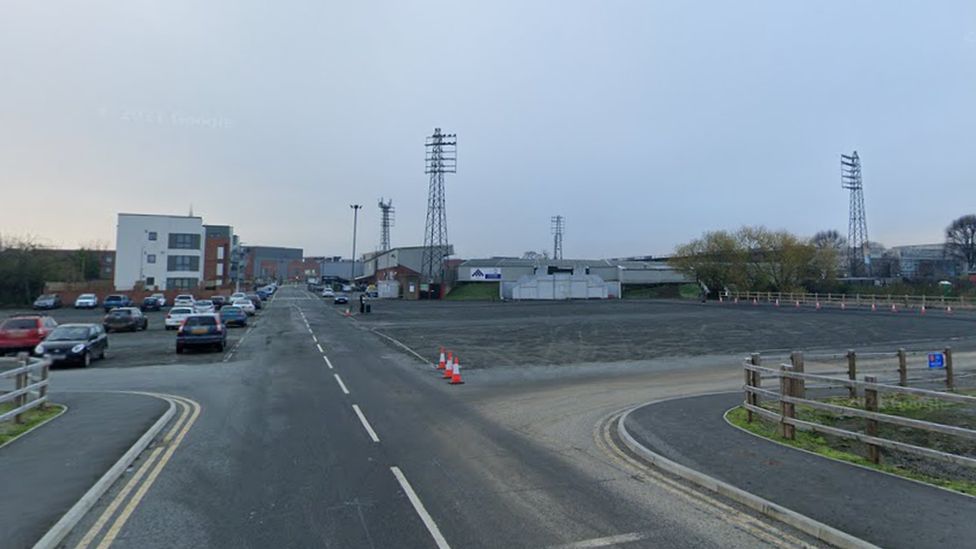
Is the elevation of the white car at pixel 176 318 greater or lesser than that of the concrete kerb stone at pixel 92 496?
greater

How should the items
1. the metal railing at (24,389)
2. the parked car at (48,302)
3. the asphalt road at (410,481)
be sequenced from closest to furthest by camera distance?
the asphalt road at (410,481)
the metal railing at (24,389)
the parked car at (48,302)

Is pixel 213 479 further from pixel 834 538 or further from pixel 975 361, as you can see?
pixel 975 361

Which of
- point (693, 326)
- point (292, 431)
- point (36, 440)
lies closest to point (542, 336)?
point (693, 326)

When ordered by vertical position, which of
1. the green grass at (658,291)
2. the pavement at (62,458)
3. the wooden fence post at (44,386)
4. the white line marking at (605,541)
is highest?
the green grass at (658,291)

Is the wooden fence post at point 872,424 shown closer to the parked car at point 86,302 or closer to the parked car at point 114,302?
the parked car at point 114,302

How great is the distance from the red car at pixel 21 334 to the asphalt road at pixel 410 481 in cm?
1363

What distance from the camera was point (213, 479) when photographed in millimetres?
7078

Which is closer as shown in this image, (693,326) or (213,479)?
(213,479)

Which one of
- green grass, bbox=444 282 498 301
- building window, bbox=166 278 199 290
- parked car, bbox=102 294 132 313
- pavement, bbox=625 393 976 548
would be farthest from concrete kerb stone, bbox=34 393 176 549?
building window, bbox=166 278 199 290

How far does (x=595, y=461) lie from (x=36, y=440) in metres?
8.86

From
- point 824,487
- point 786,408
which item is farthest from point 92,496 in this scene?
point 786,408

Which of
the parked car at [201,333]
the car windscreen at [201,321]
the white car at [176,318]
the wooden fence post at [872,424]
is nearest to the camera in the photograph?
the wooden fence post at [872,424]

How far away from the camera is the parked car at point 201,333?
22.9 meters

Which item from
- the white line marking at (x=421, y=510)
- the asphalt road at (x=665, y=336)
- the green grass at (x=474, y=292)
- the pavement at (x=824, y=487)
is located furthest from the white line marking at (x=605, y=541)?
the green grass at (x=474, y=292)
